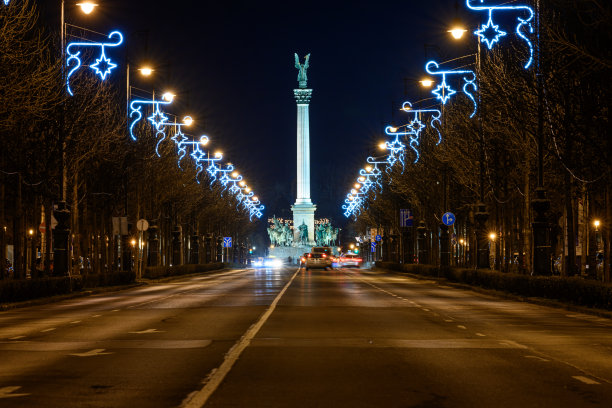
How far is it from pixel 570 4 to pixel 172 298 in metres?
18.3

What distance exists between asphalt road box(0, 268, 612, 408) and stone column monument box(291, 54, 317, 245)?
11752 cm

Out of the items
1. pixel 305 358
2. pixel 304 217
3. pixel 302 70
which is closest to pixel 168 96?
pixel 305 358

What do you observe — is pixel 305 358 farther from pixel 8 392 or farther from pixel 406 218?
pixel 406 218

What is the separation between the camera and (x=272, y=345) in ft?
60.0

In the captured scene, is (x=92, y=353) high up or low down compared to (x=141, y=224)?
down

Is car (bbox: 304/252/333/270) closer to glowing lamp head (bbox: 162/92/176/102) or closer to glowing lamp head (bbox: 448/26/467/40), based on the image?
glowing lamp head (bbox: 162/92/176/102)

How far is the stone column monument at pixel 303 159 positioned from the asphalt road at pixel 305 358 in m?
118

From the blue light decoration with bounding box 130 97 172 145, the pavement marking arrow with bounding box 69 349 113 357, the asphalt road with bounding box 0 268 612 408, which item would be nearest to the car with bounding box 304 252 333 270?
the blue light decoration with bounding box 130 97 172 145

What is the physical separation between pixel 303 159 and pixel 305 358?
132 m

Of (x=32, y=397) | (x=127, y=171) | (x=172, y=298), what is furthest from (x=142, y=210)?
(x=32, y=397)

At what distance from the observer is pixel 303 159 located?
147625mm

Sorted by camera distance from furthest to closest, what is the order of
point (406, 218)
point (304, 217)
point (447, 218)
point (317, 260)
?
1. point (304, 217)
2. point (317, 260)
3. point (406, 218)
4. point (447, 218)

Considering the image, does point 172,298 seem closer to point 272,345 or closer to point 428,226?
point 272,345

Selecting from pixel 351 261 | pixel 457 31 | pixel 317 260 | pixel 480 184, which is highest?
pixel 457 31
